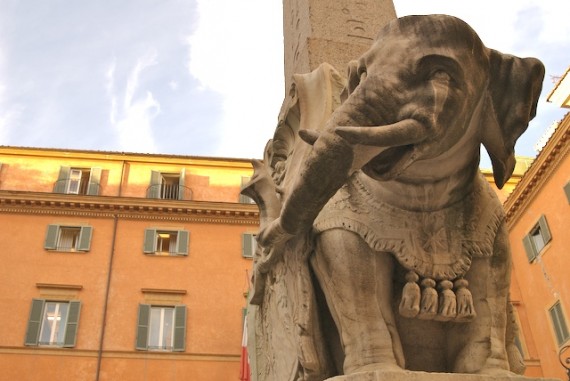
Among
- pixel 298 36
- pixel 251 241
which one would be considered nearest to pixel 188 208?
pixel 251 241

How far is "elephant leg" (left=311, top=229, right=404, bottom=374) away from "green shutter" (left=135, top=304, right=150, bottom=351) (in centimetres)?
1843

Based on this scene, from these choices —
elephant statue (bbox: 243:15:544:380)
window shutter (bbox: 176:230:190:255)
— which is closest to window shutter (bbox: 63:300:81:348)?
window shutter (bbox: 176:230:190:255)

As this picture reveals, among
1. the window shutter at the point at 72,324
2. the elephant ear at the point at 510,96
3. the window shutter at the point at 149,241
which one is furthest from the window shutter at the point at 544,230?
the elephant ear at the point at 510,96

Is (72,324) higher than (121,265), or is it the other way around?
(121,265)

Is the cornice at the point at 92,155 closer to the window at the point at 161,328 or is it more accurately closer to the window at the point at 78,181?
the window at the point at 78,181

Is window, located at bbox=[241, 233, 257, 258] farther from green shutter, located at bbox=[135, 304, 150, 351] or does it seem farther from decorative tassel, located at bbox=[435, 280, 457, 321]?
decorative tassel, located at bbox=[435, 280, 457, 321]

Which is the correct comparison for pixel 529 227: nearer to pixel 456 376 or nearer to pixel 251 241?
pixel 251 241

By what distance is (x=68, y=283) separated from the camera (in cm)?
2077

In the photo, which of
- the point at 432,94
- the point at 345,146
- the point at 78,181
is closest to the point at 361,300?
the point at 345,146

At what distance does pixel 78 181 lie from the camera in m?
23.8

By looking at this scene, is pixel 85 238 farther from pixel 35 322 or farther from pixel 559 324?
pixel 559 324

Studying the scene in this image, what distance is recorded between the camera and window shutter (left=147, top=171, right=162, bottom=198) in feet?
77.2

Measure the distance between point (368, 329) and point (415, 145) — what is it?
2.07ft

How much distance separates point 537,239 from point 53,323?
14.0m
